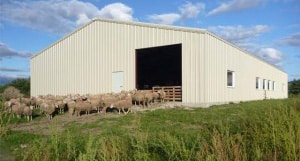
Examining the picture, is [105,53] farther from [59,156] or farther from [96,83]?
[59,156]

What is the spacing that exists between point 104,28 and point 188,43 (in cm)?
846

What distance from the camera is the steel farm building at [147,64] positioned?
22062 mm

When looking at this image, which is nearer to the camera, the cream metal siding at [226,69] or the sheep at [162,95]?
the cream metal siding at [226,69]

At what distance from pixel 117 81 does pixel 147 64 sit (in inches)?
341

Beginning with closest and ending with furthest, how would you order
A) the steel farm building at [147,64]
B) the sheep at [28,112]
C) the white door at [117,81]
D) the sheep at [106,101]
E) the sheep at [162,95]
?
the sheep at [106,101]
the sheep at [28,112]
the steel farm building at [147,64]
the sheep at [162,95]
the white door at [117,81]

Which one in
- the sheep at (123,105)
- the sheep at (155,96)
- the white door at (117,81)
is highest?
Answer: the white door at (117,81)

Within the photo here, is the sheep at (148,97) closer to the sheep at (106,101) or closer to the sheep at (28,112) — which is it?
the sheep at (106,101)

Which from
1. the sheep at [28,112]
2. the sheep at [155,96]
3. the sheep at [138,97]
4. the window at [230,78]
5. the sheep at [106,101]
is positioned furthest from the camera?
the window at [230,78]

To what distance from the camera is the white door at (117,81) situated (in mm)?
25812

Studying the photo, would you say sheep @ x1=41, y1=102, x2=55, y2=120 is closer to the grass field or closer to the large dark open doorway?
the grass field

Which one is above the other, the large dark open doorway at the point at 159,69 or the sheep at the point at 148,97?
the large dark open doorway at the point at 159,69

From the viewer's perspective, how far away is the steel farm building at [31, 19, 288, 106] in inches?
869

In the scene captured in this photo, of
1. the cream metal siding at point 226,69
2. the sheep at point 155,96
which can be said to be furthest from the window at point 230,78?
the sheep at point 155,96

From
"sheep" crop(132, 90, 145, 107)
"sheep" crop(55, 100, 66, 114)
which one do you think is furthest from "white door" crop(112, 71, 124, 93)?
"sheep" crop(55, 100, 66, 114)
